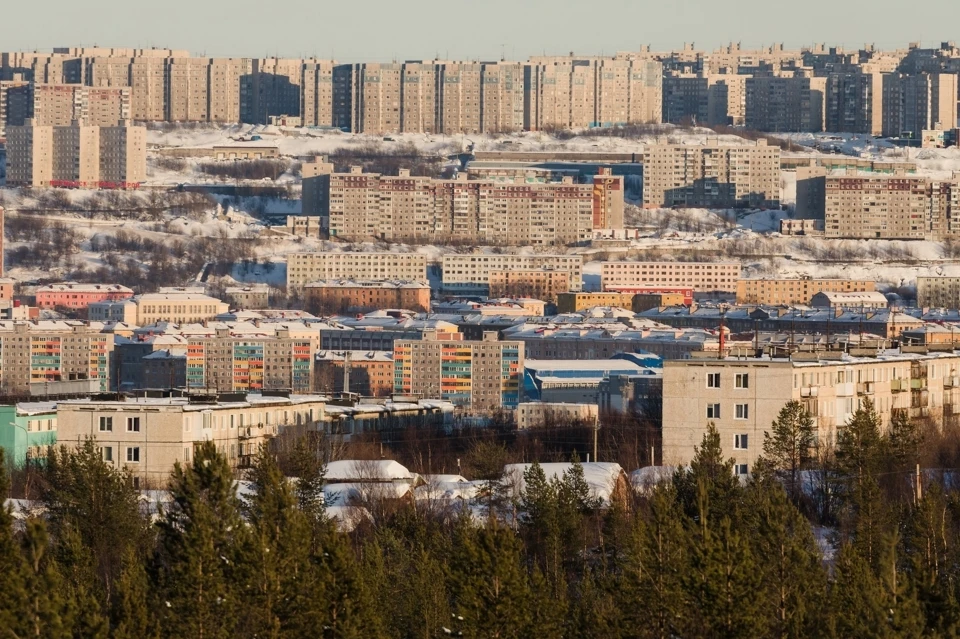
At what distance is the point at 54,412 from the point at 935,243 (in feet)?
223

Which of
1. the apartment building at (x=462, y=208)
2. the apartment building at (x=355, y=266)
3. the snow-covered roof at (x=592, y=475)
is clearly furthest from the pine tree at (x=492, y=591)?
the apartment building at (x=462, y=208)

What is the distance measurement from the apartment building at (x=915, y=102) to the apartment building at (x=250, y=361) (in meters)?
56.2

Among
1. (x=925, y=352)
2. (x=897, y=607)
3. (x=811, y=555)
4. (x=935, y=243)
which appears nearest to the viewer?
(x=897, y=607)

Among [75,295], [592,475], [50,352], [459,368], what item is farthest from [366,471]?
[75,295]

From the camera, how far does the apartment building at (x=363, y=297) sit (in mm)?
83500

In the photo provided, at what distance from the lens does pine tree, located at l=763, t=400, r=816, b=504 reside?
27750 millimetres

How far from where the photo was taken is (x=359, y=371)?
62250mm

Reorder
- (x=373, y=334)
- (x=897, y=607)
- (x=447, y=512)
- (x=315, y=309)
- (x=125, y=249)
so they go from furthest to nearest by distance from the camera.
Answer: (x=125, y=249) → (x=315, y=309) → (x=373, y=334) → (x=447, y=512) → (x=897, y=607)

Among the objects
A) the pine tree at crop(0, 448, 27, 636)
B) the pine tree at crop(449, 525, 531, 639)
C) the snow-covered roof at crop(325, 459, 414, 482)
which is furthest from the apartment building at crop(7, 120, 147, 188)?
the pine tree at crop(0, 448, 27, 636)

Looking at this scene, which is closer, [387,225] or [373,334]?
[373,334]

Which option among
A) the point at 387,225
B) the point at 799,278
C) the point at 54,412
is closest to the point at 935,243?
the point at 799,278

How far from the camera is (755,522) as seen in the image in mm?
22281

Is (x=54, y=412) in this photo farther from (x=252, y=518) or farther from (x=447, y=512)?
(x=252, y=518)

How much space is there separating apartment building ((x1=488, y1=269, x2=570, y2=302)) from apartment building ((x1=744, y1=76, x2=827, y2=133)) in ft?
106
